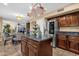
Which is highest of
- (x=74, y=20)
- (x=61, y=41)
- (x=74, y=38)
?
(x=74, y=20)

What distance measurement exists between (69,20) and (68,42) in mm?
994

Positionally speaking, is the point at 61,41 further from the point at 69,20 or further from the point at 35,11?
the point at 35,11

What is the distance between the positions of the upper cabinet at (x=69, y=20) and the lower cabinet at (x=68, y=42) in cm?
55

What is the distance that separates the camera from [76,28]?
4609 mm

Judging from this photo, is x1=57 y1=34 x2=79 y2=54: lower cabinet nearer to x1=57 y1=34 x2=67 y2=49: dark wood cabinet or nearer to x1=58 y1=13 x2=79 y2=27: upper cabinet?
x1=57 y1=34 x2=67 y2=49: dark wood cabinet

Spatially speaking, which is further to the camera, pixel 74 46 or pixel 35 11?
pixel 74 46

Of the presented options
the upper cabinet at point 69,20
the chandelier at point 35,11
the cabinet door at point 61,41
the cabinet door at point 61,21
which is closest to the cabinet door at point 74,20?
the upper cabinet at point 69,20

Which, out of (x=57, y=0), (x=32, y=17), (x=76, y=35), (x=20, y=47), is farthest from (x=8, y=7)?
(x=76, y=35)

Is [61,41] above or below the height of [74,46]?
above

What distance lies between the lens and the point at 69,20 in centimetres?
474

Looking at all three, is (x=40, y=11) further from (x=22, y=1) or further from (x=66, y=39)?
(x=66, y=39)

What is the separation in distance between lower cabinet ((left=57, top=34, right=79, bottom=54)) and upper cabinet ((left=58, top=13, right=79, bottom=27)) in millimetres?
552

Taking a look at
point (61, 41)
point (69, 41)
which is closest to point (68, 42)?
point (69, 41)

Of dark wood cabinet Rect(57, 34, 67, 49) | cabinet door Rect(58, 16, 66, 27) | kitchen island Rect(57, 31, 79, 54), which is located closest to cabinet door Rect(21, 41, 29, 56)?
kitchen island Rect(57, 31, 79, 54)
